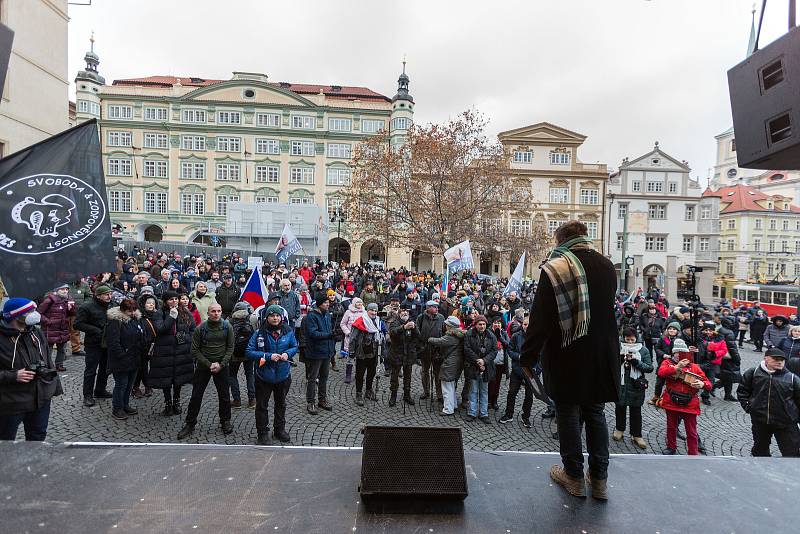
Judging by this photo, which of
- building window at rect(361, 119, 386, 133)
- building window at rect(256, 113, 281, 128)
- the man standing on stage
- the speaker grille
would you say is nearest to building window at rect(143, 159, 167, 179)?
building window at rect(256, 113, 281, 128)

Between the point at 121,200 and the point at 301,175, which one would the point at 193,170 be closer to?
A: the point at 121,200

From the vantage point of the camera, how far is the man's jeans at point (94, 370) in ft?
21.1

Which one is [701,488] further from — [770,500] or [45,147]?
[45,147]

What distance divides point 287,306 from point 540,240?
68.2 feet

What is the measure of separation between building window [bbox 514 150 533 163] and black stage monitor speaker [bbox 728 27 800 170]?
4226 cm

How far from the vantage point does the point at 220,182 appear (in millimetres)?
45125

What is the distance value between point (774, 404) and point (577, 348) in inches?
157

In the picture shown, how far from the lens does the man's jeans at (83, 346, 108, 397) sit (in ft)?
21.1

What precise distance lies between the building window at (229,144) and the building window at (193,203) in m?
5.53

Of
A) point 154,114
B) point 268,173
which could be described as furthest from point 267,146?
point 154,114

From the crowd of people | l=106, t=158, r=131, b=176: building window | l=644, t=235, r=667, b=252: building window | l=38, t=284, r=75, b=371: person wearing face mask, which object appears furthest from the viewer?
l=644, t=235, r=667, b=252: building window

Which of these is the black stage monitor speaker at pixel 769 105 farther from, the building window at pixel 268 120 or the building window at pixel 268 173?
the building window at pixel 268 120

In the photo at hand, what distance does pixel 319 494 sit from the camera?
236 centimetres

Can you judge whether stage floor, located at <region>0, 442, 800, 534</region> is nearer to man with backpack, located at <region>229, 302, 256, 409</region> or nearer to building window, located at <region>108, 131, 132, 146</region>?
man with backpack, located at <region>229, 302, 256, 409</region>
